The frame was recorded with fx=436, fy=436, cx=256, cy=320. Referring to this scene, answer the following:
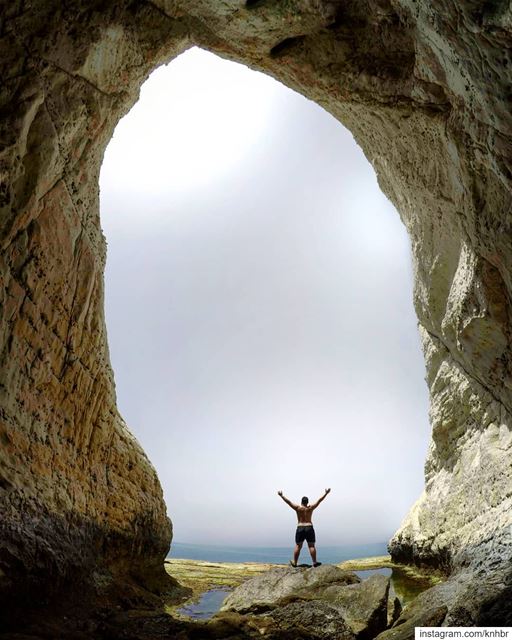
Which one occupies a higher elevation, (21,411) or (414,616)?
(21,411)

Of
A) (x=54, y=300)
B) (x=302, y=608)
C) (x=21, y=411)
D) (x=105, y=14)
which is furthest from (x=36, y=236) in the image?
(x=302, y=608)

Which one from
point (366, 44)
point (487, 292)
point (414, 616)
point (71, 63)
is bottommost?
point (414, 616)

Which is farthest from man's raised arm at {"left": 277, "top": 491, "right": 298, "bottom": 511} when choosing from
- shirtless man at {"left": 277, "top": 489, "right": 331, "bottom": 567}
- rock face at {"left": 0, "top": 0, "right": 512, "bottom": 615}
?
rock face at {"left": 0, "top": 0, "right": 512, "bottom": 615}

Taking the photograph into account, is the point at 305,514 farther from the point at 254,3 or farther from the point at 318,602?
the point at 254,3

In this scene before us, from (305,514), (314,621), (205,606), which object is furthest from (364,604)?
(305,514)

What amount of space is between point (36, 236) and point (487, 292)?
892 cm

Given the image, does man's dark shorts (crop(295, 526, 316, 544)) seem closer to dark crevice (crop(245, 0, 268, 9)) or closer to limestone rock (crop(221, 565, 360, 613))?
limestone rock (crop(221, 565, 360, 613))

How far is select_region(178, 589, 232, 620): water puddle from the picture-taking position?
380 inches

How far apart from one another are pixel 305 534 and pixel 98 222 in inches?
417

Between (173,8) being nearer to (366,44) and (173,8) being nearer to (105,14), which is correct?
(105,14)

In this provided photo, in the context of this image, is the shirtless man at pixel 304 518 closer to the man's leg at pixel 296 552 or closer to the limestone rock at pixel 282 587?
the man's leg at pixel 296 552

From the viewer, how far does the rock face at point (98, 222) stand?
6984 mm

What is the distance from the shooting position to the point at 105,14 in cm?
842

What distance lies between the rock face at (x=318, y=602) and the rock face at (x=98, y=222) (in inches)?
83.9
